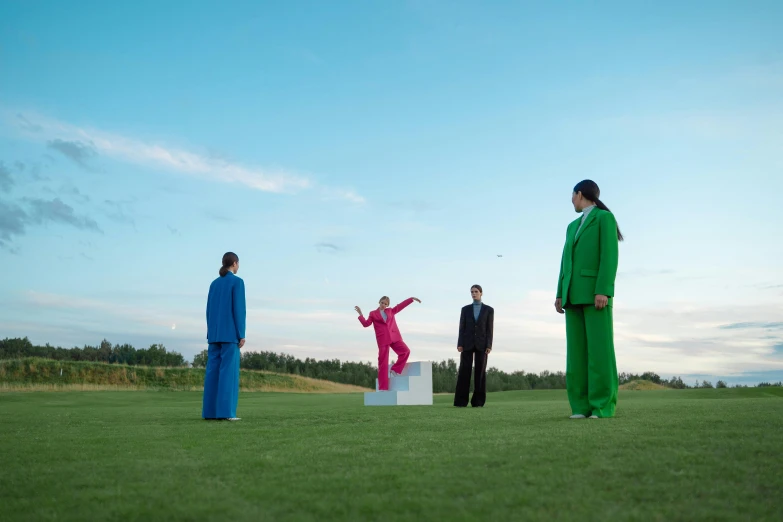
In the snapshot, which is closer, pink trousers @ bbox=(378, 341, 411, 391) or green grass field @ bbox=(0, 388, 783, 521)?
green grass field @ bbox=(0, 388, 783, 521)

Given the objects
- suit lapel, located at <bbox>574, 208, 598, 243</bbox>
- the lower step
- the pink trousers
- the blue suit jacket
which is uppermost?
suit lapel, located at <bbox>574, 208, 598, 243</bbox>

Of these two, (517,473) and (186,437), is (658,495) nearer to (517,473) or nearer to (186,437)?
(517,473)

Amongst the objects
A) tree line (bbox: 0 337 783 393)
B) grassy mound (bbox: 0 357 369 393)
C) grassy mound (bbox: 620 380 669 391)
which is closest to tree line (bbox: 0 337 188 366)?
tree line (bbox: 0 337 783 393)

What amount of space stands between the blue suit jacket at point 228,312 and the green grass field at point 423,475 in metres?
3.90

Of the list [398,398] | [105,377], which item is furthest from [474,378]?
[105,377]

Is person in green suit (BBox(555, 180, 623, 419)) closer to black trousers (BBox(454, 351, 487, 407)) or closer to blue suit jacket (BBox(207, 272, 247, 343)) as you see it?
blue suit jacket (BBox(207, 272, 247, 343))

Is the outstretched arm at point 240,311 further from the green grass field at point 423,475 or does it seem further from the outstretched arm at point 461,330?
the outstretched arm at point 461,330

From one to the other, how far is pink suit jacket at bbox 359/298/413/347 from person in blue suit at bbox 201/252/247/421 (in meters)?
8.30

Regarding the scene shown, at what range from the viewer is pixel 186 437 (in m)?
6.98

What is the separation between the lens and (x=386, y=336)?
18672 mm

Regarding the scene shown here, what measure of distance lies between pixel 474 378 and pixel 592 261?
646 centimetres

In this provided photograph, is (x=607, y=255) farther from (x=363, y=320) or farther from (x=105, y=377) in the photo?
(x=105, y=377)

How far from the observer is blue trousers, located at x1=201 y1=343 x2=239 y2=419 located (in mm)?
10266

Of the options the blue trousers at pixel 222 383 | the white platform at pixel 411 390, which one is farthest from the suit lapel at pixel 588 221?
the white platform at pixel 411 390
